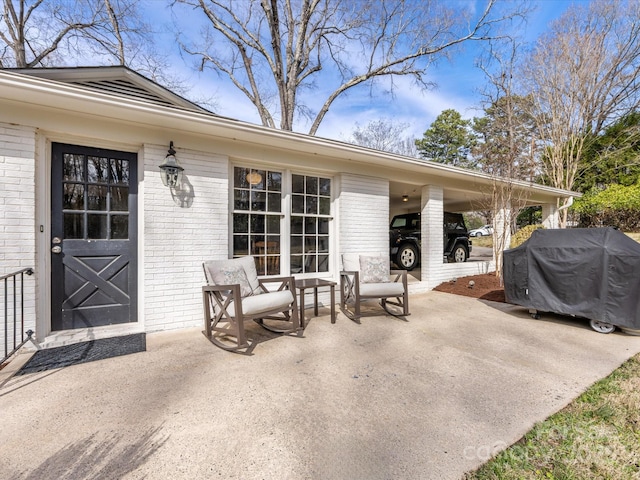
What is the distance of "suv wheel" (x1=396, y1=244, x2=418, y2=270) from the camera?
7688mm

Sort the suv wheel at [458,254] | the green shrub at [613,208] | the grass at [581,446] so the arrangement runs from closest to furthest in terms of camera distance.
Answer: the grass at [581,446] < the suv wheel at [458,254] < the green shrub at [613,208]

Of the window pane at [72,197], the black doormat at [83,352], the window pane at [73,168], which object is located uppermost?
the window pane at [73,168]

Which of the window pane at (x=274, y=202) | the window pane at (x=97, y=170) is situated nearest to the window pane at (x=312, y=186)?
the window pane at (x=274, y=202)

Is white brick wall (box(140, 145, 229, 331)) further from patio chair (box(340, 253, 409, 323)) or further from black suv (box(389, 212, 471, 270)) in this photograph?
black suv (box(389, 212, 471, 270))

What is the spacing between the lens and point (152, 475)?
1415 mm

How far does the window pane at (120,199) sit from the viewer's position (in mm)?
3553

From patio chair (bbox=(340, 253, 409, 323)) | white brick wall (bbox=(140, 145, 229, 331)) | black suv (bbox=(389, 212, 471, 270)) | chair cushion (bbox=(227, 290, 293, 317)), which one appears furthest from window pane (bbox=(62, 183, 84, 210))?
black suv (bbox=(389, 212, 471, 270))

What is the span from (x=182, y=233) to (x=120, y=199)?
2.82ft

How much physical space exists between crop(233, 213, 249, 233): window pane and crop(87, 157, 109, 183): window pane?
1.65 m

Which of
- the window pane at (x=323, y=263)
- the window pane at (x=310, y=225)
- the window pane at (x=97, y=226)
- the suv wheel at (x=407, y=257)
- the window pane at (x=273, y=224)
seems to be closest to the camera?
the window pane at (x=97, y=226)

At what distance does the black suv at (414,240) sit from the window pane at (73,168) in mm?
6613

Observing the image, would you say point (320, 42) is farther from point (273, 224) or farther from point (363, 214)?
point (273, 224)

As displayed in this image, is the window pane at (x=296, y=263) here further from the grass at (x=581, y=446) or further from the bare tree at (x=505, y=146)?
the bare tree at (x=505, y=146)

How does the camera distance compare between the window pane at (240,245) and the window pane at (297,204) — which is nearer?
the window pane at (240,245)
